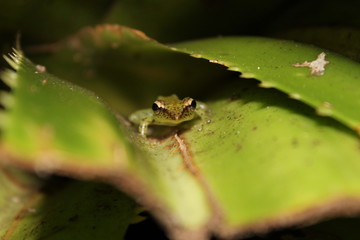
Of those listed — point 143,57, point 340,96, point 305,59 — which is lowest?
point 340,96

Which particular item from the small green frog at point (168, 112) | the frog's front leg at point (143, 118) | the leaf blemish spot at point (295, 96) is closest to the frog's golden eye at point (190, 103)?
the small green frog at point (168, 112)

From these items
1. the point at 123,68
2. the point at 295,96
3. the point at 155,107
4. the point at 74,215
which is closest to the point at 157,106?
the point at 155,107

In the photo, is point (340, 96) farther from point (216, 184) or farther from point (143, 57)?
point (143, 57)

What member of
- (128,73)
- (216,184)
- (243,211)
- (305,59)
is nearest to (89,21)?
(128,73)

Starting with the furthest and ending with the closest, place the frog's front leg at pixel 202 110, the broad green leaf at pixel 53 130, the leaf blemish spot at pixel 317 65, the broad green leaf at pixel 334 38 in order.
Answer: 1. the frog's front leg at pixel 202 110
2. the broad green leaf at pixel 334 38
3. the leaf blemish spot at pixel 317 65
4. the broad green leaf at pixel 53 130

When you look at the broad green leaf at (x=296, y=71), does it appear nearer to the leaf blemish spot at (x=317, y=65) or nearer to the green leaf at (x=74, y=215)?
the leaf blemish spot at (x=317, y=65)

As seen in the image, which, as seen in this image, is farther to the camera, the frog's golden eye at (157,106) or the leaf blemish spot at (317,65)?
the frog's golden eye at (157,106)
